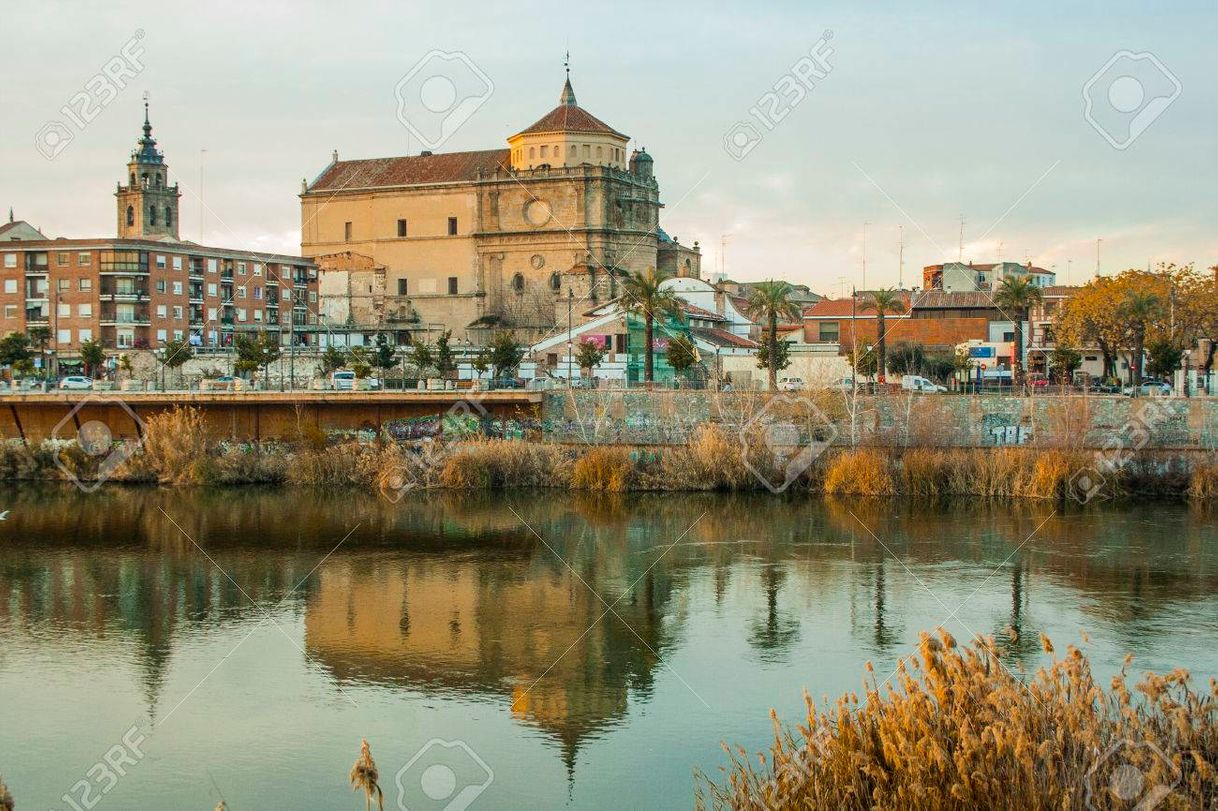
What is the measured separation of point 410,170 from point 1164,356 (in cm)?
4300

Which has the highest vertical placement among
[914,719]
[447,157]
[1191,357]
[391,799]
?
[447,157]

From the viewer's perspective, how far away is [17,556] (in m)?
25.6

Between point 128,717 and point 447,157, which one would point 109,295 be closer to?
point 447,157

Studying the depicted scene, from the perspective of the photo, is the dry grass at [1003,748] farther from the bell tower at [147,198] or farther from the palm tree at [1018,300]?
the bell tower at [147,198]

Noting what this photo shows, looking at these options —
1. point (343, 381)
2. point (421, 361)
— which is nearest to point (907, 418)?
point (343, 381)

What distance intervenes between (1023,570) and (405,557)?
11210 mm

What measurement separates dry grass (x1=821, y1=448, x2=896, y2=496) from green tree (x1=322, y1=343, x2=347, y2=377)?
89.5ft

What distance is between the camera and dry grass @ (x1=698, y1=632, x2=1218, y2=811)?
8.09 m

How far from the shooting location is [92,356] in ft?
180

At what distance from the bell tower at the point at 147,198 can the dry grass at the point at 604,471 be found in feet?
209

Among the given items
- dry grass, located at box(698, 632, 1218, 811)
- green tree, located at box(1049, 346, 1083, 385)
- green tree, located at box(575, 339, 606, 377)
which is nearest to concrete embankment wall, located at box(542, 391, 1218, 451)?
green tree, located at box(1049, 346, 1083, 385)

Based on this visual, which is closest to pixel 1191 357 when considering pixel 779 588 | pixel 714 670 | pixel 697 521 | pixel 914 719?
pixel 697 521

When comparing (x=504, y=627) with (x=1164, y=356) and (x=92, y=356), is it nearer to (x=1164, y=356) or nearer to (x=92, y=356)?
(x=1164, y=356)

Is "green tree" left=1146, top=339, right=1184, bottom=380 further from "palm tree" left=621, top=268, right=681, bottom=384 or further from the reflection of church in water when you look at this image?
the reflection of church in water
